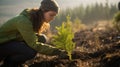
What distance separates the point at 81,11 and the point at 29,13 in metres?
60.1

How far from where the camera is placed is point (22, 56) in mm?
7152

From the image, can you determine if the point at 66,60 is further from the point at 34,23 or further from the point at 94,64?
the point at 34,23

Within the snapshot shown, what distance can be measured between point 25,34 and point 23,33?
0.15 feet

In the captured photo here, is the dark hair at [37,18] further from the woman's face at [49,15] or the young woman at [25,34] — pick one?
the woman's face at [49,15]

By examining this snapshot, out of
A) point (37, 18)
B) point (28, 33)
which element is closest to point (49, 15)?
point (37, 18)

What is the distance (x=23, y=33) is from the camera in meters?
6.77

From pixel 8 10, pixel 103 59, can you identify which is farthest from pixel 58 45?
pixel 8 10

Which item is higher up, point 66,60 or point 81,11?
point 66,60

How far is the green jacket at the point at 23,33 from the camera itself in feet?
22.2

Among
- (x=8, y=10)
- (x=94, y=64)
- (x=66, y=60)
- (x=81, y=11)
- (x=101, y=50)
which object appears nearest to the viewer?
(x=94, y=64)

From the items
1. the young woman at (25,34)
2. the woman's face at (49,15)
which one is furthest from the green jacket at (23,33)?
the woman's face at (49,15)

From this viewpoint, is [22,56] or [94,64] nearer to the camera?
[22,56]

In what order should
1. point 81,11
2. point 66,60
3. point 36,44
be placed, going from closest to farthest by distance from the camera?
1. point 36,44
2. point 66,60
3. point 81,11

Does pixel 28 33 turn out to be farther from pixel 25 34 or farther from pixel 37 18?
pixel 37 18
